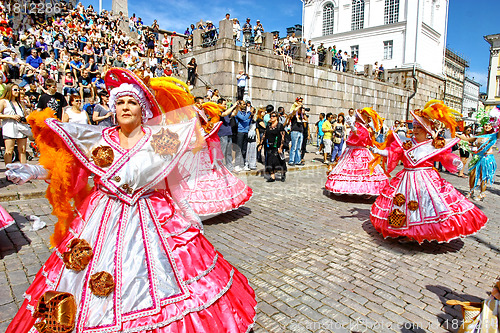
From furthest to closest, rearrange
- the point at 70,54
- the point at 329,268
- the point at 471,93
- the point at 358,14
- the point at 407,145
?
the point at 471,93
the point at 358,14
the point at 70,54
the point at 407,145
the point at 329,268

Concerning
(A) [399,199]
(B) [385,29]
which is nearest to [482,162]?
(A) [399,199]

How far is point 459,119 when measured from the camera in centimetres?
500

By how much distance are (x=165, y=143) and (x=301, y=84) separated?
17.4 m

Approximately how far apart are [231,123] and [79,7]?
1368 cm

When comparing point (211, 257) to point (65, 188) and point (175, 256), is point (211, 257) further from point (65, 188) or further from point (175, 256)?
point (65, 188)

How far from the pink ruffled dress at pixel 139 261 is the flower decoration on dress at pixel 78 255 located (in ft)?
0.14

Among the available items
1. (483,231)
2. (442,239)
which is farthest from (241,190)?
(483,231)

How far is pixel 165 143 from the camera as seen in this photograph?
261 cm

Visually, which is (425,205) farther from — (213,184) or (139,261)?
(139,261)

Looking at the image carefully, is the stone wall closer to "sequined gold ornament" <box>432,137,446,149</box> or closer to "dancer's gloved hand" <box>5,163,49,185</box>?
"sequined gold ornament" <box>432,137,446,149</box>

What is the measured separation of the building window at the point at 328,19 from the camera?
34219 millimetres

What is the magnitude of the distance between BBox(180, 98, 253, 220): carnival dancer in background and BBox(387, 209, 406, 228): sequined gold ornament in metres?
2.55

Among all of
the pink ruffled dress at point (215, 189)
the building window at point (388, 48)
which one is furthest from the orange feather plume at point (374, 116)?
the building window at point (388, 48)

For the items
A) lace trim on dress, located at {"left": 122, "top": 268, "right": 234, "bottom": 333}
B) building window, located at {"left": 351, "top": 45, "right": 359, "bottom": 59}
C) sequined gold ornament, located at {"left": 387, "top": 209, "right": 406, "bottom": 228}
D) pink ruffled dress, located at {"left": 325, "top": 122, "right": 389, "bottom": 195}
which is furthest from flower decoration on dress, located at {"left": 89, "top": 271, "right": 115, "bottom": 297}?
building window, located at {"left": 351, "top": 45, "right": 359, "bottom": 59}
